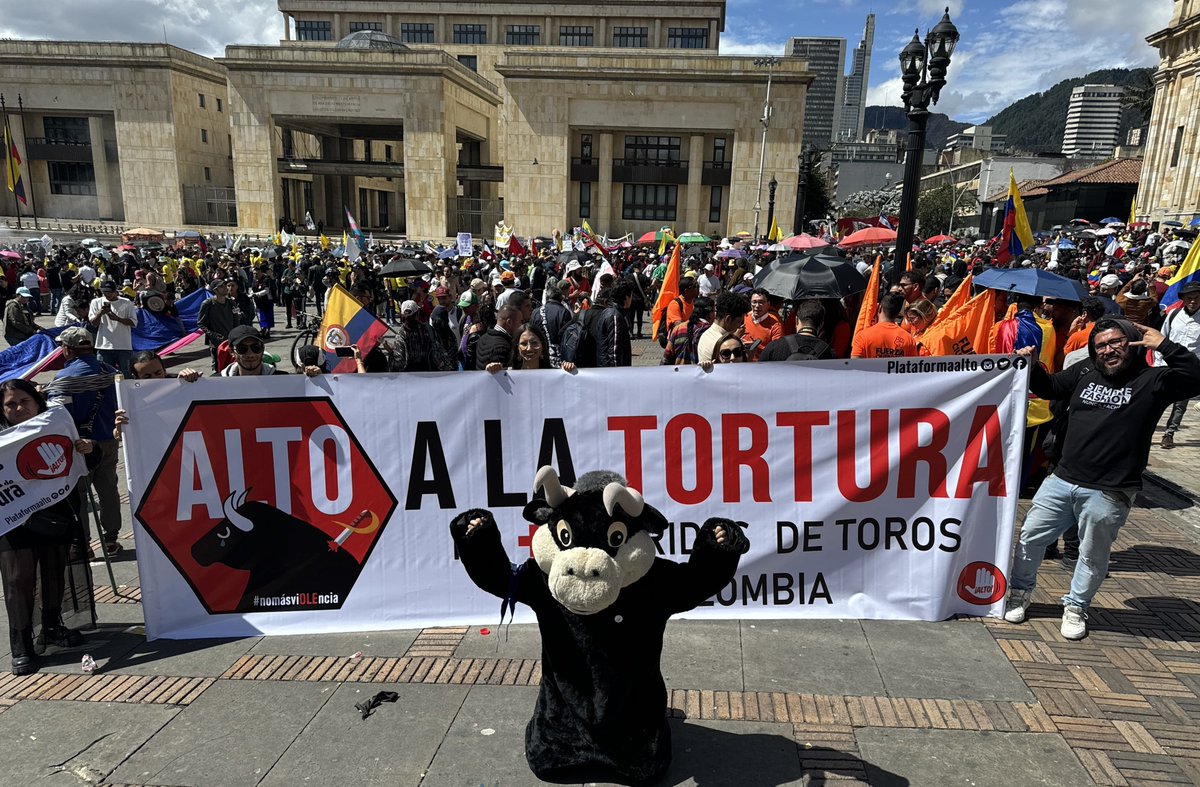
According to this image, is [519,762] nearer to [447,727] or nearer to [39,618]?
[447,727]

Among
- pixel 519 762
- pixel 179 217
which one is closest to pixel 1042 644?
pixel 519 762

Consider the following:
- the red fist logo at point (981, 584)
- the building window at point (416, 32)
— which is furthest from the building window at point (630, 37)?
the red fist logo at point (981, 584)

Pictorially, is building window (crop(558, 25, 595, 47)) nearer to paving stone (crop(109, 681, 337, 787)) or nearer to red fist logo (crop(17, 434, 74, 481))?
red fist logo (crop(17, 434, 74, 481))

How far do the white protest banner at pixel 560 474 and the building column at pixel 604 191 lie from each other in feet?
173

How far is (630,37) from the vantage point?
7275 cm

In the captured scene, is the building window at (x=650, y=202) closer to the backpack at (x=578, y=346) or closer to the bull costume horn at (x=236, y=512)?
the backpack at (x=578, y=346)

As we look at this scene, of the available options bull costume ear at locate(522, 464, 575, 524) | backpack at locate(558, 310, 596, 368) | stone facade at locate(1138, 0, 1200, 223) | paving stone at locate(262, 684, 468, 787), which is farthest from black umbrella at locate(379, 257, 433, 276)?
stone facade at locate(1138, 0, 1200, 223)

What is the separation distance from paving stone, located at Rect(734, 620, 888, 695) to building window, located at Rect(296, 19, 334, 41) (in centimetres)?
8827

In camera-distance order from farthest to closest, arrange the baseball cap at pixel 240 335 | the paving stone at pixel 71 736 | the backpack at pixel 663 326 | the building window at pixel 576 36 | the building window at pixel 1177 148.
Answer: the building window at pixel 576 36, the building window at pixel 1177 148, the backpack at pixel 663 326, the baseball cap at pixel 240 335, the paving stone at pixel 71 736

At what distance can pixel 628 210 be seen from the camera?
56.6 meters

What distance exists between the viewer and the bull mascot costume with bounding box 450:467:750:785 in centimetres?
269

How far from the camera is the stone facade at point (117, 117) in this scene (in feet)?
182

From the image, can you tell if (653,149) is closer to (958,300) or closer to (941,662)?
(958,300)

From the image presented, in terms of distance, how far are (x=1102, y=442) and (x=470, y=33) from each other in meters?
81.7
